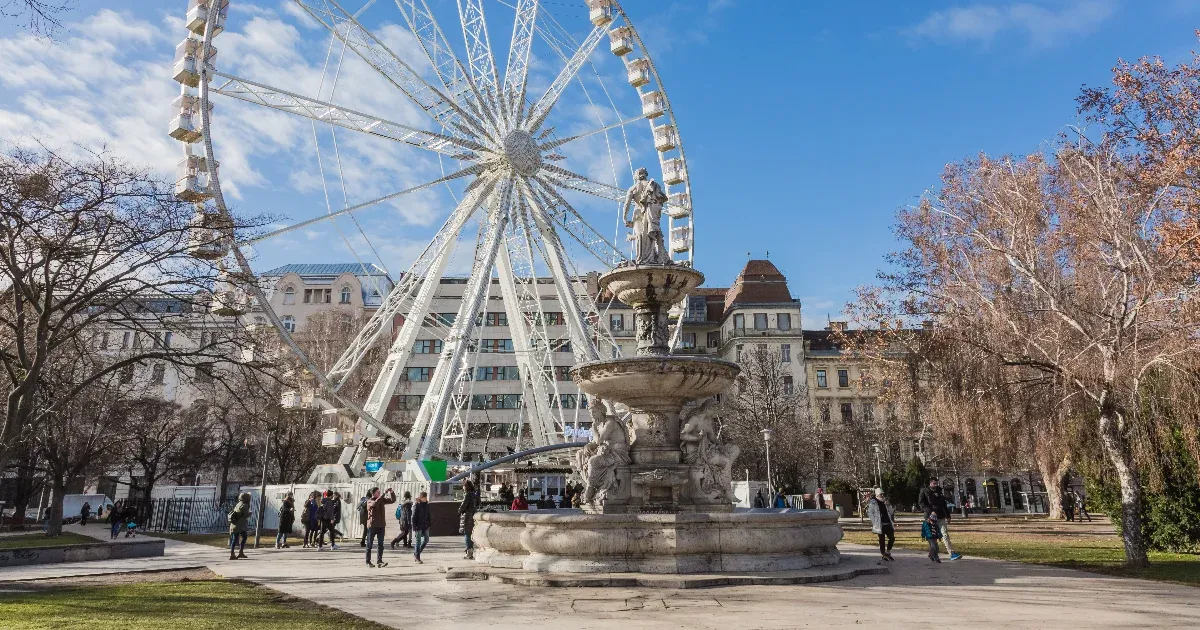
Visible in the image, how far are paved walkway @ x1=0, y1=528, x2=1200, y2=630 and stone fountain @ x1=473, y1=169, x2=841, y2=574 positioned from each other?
80 centimetres

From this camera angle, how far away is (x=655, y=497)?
12648 millimetres

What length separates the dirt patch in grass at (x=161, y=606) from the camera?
760cm

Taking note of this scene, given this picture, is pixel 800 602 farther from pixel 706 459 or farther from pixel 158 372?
pixel 158 372

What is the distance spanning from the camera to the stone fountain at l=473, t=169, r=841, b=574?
9961 mm

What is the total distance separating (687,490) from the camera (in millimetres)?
12680

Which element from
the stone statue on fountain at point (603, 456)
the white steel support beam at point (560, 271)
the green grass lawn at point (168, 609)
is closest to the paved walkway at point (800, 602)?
the green grass lawn at point (168, 609)

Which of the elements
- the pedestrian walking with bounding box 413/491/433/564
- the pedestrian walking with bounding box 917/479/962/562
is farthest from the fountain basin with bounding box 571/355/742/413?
the pedestrian walking with bounding box 917/479/962/562

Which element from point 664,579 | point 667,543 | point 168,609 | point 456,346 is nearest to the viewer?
point 168,609

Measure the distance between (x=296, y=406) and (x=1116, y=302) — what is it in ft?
74.4

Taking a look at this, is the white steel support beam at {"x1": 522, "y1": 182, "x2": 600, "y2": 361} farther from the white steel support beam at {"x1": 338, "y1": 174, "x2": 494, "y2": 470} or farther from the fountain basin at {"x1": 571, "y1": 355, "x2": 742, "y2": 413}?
the fountain basin at {"x1": 571, "y1": 355, "x2": 742, "y2": 413}

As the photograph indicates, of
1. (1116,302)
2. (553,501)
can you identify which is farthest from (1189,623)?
(553,501)

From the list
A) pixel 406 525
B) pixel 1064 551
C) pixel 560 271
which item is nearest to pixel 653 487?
pixel 406 525

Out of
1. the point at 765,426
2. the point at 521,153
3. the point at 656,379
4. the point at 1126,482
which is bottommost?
the point at 1126,482

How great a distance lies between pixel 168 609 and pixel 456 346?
1796 centimetres
